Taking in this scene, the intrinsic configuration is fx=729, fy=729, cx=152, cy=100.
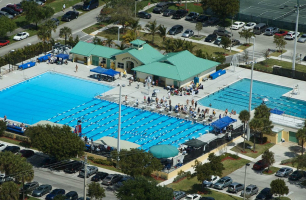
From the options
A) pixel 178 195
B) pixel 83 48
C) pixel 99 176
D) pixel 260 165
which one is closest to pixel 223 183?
pixel 178 195

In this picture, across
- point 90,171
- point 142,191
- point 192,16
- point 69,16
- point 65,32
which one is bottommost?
point 90,171

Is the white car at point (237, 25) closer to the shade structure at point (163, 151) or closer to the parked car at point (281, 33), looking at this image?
the parked car at point (281, 33)

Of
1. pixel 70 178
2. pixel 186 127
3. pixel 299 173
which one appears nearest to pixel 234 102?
pixel 186 127

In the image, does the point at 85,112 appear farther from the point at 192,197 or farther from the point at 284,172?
the point at 284,172

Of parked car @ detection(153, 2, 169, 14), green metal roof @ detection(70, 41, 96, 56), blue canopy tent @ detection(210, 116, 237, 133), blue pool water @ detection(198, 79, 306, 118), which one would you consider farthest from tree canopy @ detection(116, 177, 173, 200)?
parked car @ detection(153, 2, 169, 14)

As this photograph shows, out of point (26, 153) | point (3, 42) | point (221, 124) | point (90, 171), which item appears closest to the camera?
point (90, 171)
